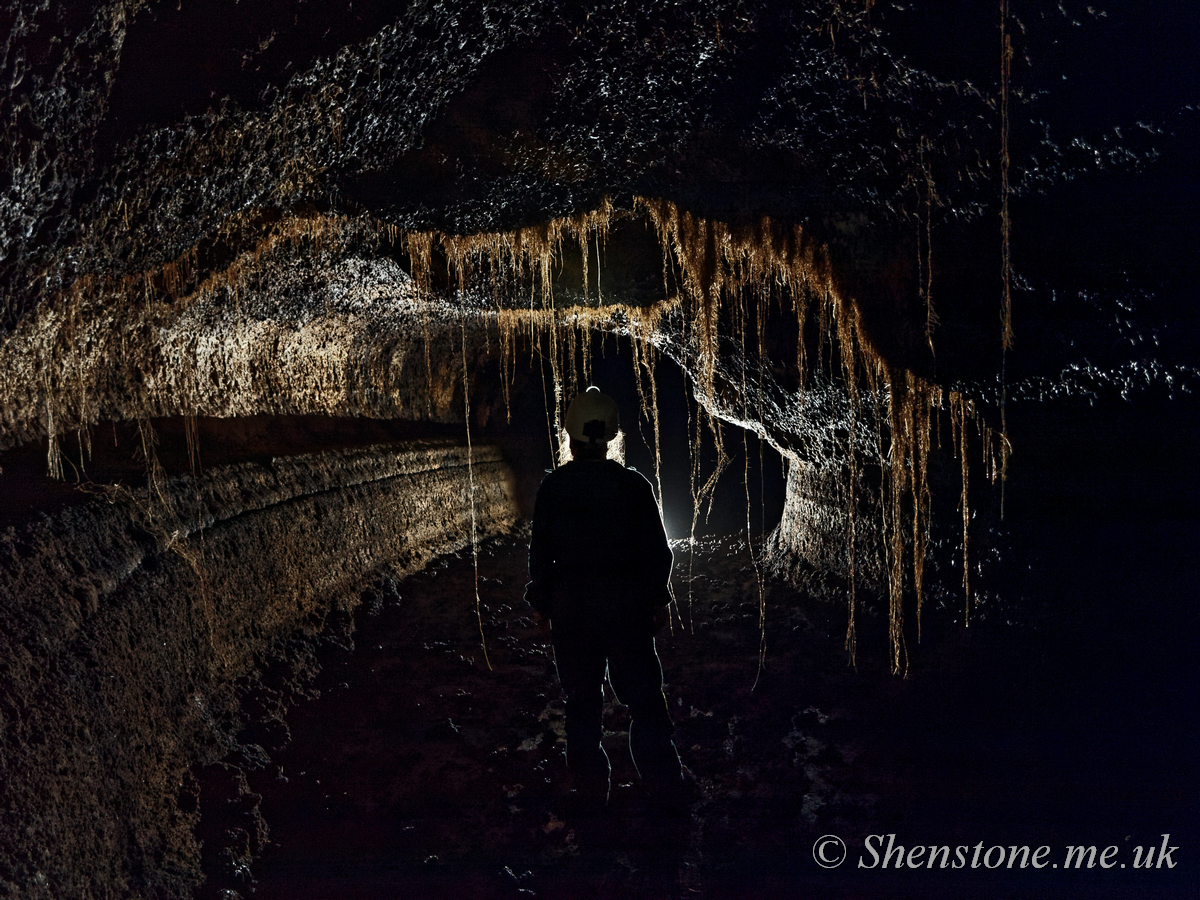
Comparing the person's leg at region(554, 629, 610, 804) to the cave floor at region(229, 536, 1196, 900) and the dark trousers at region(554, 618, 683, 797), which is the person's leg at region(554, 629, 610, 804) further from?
the cave floor at region(229, 536, 1196, 900)

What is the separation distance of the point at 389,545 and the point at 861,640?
4439 mm

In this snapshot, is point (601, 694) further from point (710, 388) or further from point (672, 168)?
point (710, 388)

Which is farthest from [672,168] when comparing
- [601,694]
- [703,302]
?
[601,694]

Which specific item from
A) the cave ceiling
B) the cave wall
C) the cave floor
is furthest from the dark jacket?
the cave ceiling

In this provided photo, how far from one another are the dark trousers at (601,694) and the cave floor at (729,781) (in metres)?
0.29

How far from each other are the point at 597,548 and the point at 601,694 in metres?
0.61

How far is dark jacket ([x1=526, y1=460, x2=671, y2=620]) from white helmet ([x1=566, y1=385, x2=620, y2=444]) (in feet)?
0.39

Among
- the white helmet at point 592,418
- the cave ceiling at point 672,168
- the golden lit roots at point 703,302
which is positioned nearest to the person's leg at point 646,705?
the white helmet at point 592,418

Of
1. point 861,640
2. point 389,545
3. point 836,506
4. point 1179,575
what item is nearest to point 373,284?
point 389,545

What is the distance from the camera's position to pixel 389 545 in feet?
23.4

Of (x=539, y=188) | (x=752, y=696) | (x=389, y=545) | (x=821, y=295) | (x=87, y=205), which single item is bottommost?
(x=752, y=696)

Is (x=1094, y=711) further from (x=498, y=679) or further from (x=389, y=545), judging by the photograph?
(x=389, y=545)

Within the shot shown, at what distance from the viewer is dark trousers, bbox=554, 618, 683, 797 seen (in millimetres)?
2938

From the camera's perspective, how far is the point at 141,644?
11.0 feet
